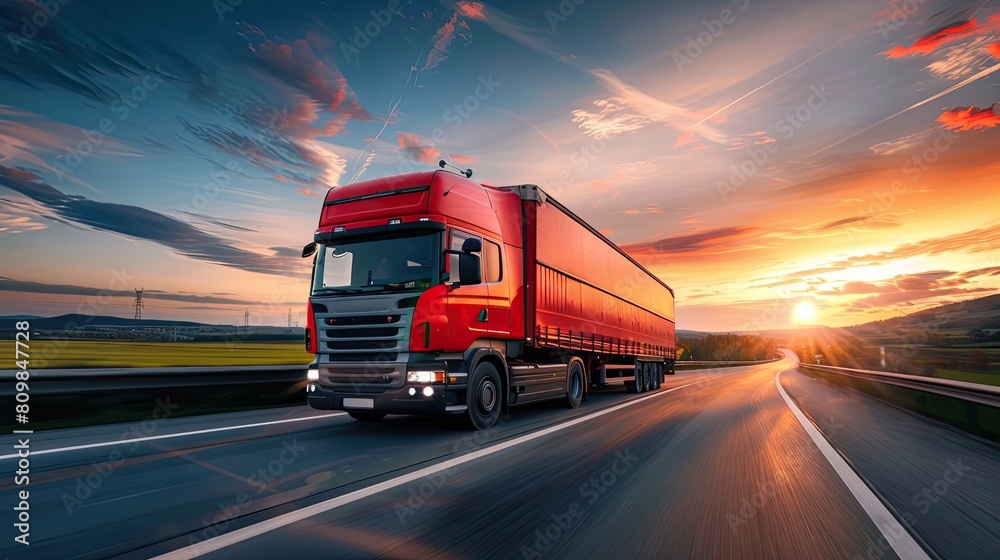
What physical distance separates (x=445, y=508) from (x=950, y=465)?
6.29 meters

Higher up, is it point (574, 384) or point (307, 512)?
point (574, 384)

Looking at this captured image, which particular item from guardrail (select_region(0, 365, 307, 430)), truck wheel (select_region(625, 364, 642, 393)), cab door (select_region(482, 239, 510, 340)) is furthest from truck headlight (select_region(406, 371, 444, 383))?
truck wheel (select_region(625, 364, 642, 393))

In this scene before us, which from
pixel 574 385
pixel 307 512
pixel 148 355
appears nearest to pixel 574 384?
pixel 574 385

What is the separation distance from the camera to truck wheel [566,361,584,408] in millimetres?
13398

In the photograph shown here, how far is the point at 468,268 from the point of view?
8.91 metres

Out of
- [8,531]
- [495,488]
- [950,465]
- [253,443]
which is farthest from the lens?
[253,443]

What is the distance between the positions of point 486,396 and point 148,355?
29.8m

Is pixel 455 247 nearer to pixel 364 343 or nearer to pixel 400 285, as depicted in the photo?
pixel 400 285

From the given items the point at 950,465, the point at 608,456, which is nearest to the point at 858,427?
the point at 950,465

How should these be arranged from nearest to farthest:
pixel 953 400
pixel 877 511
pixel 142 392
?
1. pixel 877 511
2. pixel 142 392
3. pixel 953 400

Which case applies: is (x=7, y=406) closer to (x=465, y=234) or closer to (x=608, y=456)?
(x=465, y=234)

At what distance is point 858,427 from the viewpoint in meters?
10.7

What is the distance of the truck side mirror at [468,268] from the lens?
349 inches

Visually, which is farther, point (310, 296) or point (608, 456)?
point (310, 296)
